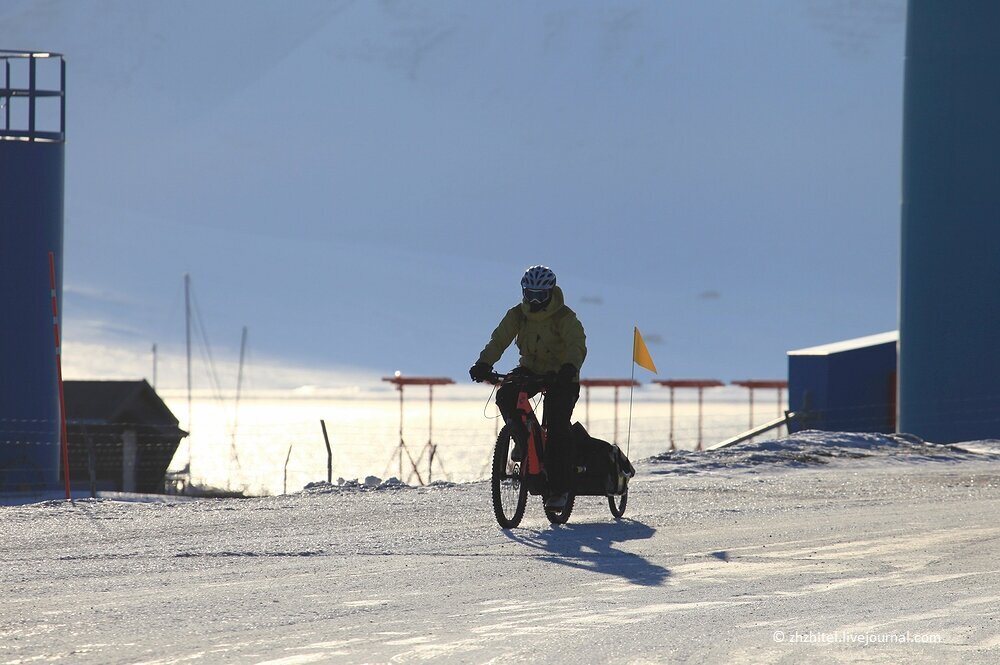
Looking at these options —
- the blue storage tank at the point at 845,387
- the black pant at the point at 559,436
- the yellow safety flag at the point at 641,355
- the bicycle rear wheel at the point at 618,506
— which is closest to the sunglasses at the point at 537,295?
the black pant at the point at 559,436

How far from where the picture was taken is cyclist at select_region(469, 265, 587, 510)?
11.4 meters

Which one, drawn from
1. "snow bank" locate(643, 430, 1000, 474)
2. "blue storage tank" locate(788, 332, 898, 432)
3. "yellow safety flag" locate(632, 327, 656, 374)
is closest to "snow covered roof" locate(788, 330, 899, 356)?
→ "blue storage tank" locate(788, 332, 898, 432)

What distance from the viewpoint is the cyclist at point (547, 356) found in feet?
37.3

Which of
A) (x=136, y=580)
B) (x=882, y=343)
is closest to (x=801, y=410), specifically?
(x=882, y=343)

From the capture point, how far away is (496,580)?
891 cm

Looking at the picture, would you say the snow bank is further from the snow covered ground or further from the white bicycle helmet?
the white bicycle helmet

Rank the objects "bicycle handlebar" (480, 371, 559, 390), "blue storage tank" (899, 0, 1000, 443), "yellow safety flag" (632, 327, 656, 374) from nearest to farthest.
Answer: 1. "bicycle handlebar" (480, 371, 559, 390)
2. "yellow safety flag" (632, 327, 656, 374)
3. "blue storage tank" (899, 0, 1000, 443)

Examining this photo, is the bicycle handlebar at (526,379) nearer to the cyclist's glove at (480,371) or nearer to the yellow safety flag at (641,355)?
the cyclist's glove at (480,371)

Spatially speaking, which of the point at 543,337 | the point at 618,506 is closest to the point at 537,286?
the point at 543,337

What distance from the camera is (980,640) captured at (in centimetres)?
708

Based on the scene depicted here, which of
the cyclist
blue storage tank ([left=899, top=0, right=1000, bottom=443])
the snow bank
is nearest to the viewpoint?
the cyclist

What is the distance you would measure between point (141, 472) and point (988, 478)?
100 feet

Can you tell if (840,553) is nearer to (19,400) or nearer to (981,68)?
(981,68)

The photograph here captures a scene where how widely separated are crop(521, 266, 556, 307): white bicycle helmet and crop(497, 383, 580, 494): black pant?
2.29 ft
